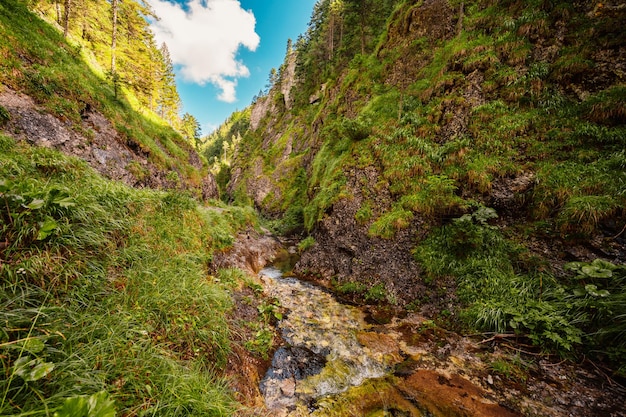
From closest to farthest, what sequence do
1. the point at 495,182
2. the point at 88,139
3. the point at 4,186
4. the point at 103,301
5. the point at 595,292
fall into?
1. the point at 4,186
2. the point at 103,301
3. the point at 595,292
4. the point at 495,182
5. the point at 88,139

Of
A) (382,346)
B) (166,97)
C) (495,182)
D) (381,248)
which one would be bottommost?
(382,346)

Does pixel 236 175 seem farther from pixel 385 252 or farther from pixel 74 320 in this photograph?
pixel 74 320

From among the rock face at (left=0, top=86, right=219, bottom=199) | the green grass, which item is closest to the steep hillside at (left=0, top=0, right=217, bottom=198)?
the rock face at (left=0, top=86, right=219, bottom=199)

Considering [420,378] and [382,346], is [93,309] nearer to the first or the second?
[420,378]

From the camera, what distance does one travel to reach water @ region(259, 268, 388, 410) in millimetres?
3996


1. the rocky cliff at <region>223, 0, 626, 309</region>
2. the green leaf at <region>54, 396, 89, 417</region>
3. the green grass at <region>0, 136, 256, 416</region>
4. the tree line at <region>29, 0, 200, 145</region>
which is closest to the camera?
the green leaf at <region>54, 396, 89, 417</region>

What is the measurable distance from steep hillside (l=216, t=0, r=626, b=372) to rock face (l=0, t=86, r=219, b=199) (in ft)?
31.8

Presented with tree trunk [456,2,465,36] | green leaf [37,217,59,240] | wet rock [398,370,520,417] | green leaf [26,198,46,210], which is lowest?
wet rock [398,370,520,417]

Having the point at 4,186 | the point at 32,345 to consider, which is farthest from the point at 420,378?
the point at 4,186

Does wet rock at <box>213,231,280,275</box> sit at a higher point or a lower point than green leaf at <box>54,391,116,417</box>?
higher

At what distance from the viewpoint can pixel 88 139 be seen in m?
9.88

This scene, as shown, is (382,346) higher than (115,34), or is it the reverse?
(115,34)

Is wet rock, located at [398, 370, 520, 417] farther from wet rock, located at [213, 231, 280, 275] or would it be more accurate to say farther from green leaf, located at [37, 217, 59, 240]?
green leaf, located at [37, 217, 59, 240]

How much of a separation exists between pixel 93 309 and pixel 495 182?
34.4 feet
